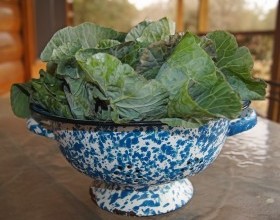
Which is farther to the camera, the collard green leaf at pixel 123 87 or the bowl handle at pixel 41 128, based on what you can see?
the bowl handle at pixel 41 128

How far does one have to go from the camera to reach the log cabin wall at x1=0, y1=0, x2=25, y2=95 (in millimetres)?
2615

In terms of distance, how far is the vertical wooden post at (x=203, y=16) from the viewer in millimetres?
3990

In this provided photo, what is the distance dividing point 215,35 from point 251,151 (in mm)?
418

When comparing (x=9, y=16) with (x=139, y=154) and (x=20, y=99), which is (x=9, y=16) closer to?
(x=20, y=99)

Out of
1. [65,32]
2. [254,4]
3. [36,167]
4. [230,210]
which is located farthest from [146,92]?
[254,4]

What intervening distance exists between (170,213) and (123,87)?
0.75 ft

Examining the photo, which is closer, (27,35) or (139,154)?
(139,154)

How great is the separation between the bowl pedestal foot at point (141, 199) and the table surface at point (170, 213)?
1 cm

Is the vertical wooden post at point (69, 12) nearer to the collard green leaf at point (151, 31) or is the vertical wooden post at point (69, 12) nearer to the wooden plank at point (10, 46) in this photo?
the wooden plank at point (10, 46)

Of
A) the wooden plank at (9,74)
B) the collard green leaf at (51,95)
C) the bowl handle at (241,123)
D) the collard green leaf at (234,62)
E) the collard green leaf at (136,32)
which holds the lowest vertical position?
the wooden plank at (9,74)

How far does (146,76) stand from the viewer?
0.43 metres

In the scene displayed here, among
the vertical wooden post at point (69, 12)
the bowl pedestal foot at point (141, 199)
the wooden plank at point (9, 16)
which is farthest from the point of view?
the vertical wooden post at point (69, 12)

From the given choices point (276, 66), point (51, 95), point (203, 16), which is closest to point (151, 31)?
point (51, 95)

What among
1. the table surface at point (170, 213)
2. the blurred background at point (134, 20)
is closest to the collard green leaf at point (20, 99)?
the table surface at point (170, 213)
